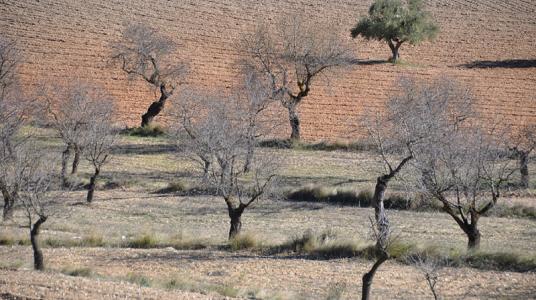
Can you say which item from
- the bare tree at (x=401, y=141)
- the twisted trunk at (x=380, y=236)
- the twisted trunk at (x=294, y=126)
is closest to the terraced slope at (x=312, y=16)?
the twisted trunk at (x=294, y=126)

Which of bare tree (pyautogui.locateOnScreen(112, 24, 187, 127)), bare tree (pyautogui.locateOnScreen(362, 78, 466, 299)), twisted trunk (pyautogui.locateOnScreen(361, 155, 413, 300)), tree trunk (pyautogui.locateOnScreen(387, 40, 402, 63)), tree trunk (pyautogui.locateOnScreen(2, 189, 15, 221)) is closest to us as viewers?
twisted trunk (pyautogui.locateOnScreen(361, 155, 413, 300))

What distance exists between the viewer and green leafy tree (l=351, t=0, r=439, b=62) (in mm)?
61312

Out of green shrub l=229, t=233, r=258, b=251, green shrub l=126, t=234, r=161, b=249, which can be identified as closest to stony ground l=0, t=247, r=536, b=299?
green shrub l=229, t=233, r=258, b=251

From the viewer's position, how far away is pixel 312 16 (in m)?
73.3

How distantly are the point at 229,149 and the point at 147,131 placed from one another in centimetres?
1897

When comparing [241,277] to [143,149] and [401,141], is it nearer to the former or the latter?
[401,141]

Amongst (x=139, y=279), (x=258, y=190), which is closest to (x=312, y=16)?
(x=258, y=190)

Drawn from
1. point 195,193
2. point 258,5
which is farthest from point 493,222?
point 258,5

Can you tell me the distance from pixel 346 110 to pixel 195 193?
20.0 metres

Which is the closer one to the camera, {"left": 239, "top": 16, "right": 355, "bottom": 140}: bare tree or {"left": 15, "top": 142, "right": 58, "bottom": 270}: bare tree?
{"left": 15, "top": 142, "right": 58, "bottom": 270}: bare tree

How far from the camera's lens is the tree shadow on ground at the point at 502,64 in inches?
2448

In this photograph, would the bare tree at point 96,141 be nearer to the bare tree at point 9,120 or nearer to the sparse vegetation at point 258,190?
the sparse vegetation at point 258,190

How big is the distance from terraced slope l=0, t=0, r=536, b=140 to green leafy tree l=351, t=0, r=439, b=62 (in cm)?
214

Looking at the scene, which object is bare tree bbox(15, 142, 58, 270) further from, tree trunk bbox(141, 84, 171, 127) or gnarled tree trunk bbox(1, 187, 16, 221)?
tree trunk bbox(141, 84, 171, 127)
